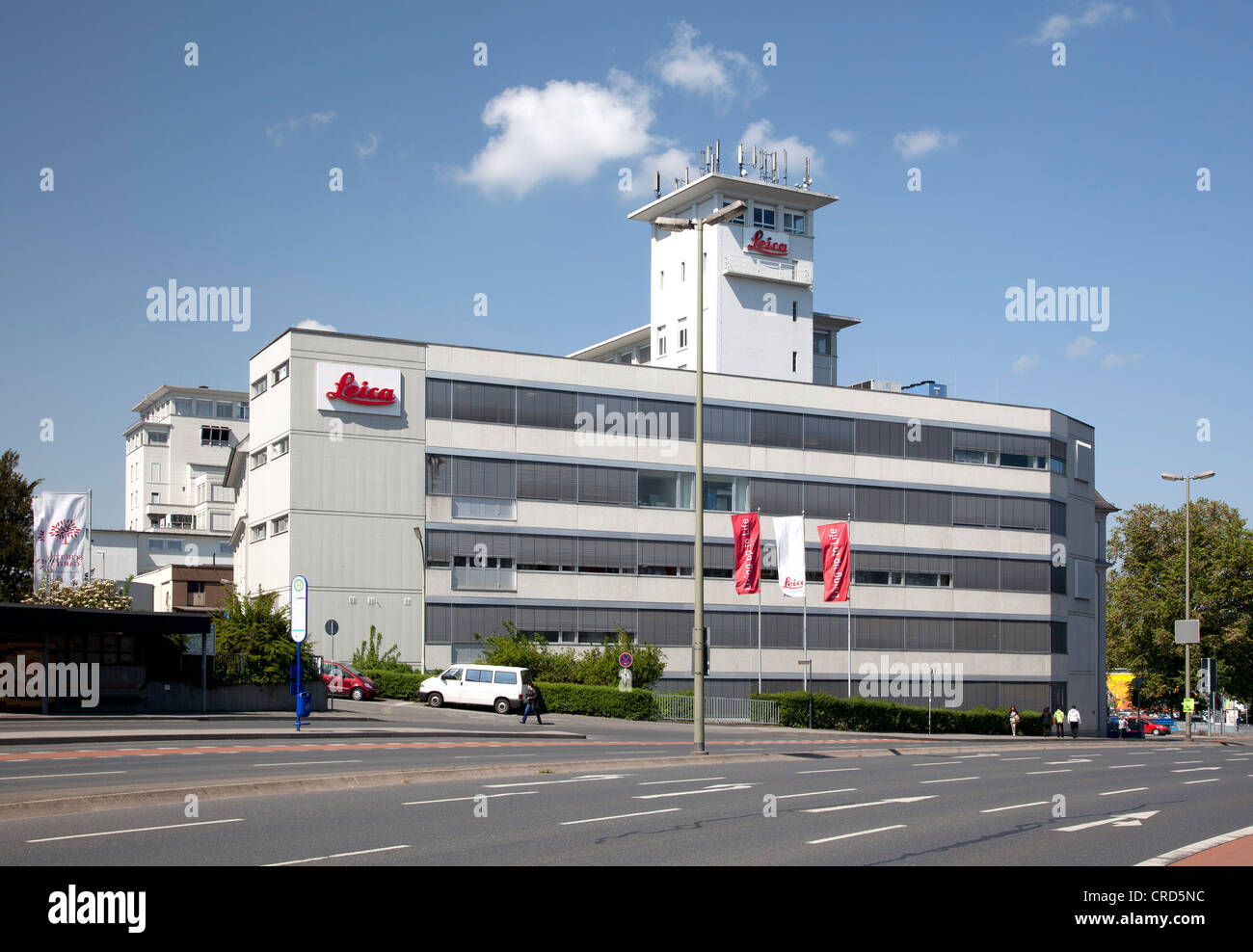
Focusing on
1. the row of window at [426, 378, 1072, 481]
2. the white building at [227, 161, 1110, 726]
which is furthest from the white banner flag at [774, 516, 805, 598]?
the row of window at [426, 378, 1072, 481]

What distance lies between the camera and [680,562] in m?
61.7

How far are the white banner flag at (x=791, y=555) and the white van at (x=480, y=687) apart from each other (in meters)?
11.0

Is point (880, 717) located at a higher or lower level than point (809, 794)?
lower

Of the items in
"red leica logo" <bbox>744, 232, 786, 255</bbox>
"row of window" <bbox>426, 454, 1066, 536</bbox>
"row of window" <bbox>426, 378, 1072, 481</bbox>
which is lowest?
"row of window" <bbox>426, 454, 1066, 536</bbox>

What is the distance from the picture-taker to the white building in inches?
2173

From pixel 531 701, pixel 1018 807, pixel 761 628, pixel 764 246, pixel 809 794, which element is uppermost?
pixel 764 246

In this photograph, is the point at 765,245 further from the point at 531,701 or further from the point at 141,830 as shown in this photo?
the point at 141,830

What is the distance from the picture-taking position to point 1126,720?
8044cm

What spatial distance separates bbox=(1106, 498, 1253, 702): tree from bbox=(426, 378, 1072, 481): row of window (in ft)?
68.1

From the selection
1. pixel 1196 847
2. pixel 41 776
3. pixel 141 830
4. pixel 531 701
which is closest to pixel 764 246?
pixel 531 701

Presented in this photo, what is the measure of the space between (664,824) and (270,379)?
46.5 metres

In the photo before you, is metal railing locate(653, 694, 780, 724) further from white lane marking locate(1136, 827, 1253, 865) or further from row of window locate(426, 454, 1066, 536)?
white lane marking locate(1136, 827, 1253, 865)

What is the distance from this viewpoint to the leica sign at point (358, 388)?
55000 millimetres

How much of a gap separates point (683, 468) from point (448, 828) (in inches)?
1892
